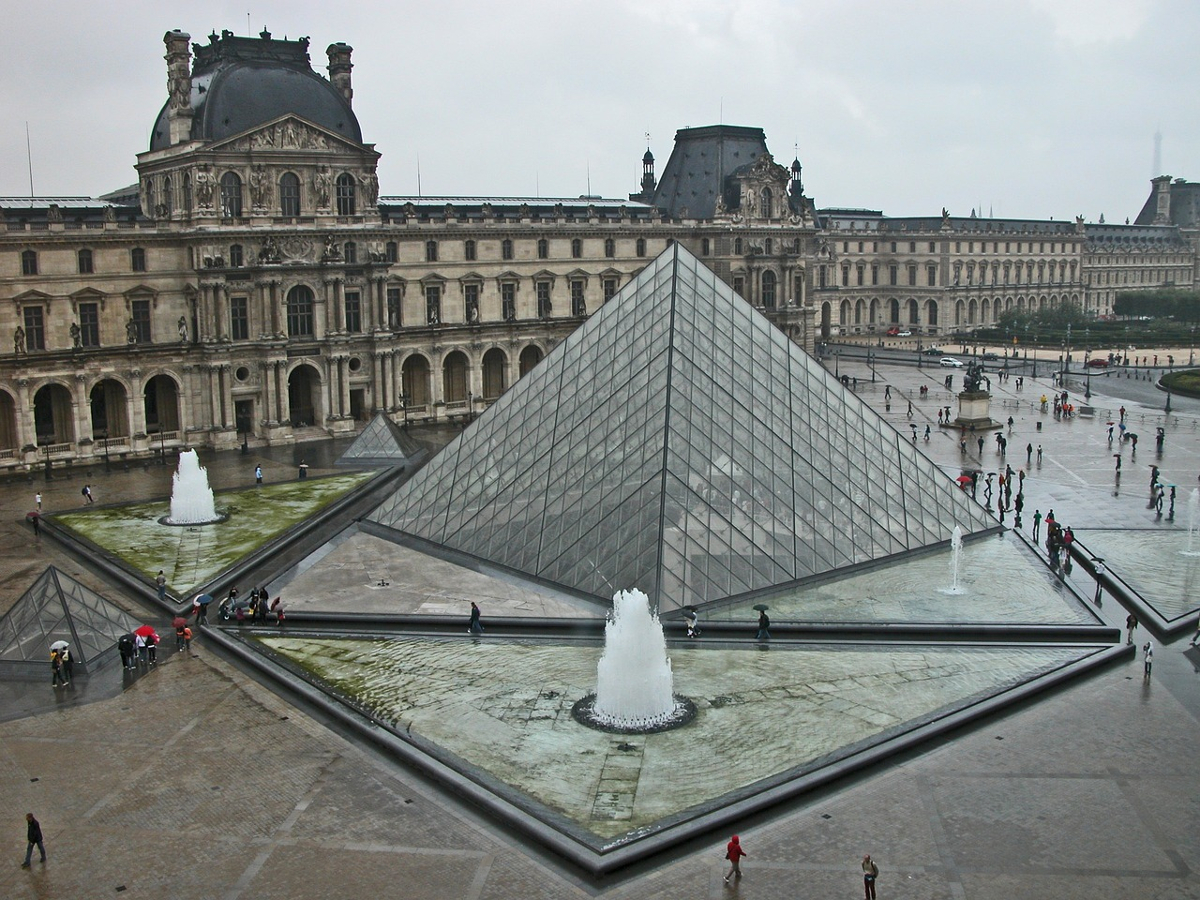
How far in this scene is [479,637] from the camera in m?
25.1

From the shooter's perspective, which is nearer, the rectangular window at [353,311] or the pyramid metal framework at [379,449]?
the pyramid metal framework at [379,449]

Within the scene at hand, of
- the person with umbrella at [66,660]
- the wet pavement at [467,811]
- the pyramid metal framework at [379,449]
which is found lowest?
the wet pavement at [467,811]

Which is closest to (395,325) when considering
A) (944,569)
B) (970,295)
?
(944,569)

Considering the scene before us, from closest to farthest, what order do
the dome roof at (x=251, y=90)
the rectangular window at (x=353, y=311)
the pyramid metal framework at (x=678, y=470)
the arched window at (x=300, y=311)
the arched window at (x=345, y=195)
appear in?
1. the pyramid metal framework at (x=678, y=470)
2. the dome roof at (x=251, y=90)
3. the arched window at (x=300, y=311)
4. the arched window at (x=345, y=195)
5. the rectangular window at (x=353, y=311)

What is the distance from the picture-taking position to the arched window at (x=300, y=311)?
52.3 meters

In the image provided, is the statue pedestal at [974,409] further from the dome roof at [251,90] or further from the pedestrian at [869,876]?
the pedestrian at [869,876]

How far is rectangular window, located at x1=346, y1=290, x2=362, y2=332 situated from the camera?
54.3 m

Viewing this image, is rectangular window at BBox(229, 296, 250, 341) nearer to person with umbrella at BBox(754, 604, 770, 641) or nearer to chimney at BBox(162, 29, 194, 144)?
chimney at BBox(162, 29, 194, 144)

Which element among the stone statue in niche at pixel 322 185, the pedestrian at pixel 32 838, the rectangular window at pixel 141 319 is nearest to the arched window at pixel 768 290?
the stone statue in niche at pixel 322 185

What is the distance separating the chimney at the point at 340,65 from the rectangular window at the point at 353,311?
8437 millimetres

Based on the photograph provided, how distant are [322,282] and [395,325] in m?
4.47

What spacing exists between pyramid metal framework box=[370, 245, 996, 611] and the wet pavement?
7.28 m

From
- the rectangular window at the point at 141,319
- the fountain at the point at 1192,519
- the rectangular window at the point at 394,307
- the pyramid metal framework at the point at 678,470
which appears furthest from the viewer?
the rectangular window at the point at 394,307

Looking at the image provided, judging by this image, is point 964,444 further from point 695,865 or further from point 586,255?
point 695,865
